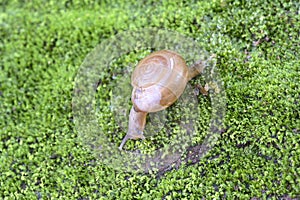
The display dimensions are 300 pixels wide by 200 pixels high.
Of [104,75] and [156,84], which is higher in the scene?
[156,84]

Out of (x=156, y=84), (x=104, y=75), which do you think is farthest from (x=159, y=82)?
(x=104, y=75)

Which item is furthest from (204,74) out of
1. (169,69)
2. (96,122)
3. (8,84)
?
(8,84)

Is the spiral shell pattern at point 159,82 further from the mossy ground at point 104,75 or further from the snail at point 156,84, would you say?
the mossy ground at point 104,75

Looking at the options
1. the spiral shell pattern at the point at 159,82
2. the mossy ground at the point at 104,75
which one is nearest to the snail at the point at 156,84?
the spiral shell pattern at the point at 159,82

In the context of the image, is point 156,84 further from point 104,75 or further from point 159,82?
point 104,75

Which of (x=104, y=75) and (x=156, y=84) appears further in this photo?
(x=104, y=75)

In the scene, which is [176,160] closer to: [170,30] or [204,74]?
[204,74]
